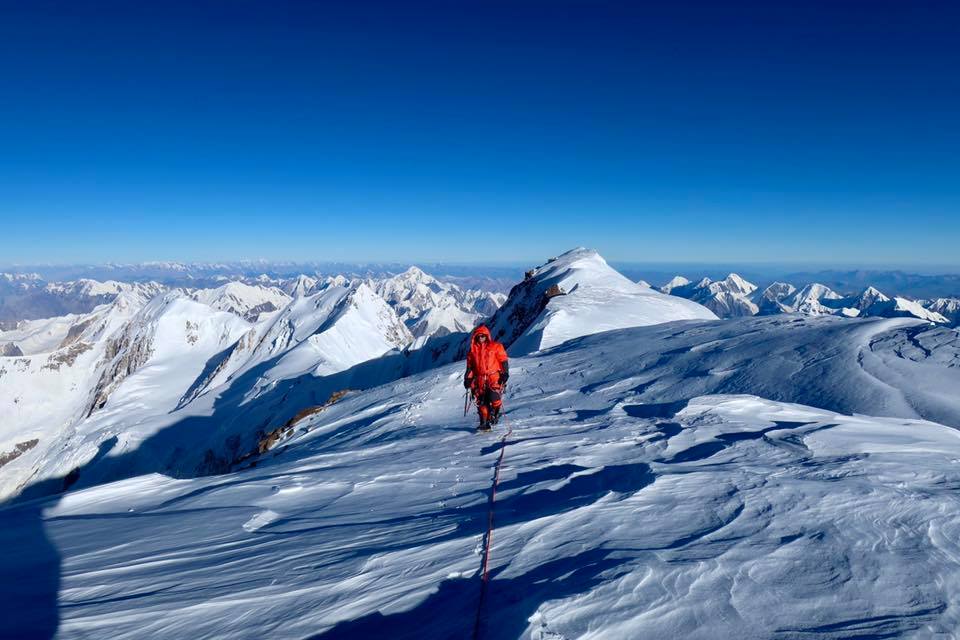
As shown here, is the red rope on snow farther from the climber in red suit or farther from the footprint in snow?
the climber in red suit

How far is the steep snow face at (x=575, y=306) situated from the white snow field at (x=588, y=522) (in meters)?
13.0

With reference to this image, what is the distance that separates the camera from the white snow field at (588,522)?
332 cm

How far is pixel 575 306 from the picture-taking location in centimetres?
3250

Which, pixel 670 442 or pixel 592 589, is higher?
pixel 592 589

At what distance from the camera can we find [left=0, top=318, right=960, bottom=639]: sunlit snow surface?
325cm

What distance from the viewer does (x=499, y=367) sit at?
1169 cm

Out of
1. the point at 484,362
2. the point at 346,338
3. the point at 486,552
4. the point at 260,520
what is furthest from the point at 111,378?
the point at 486,552

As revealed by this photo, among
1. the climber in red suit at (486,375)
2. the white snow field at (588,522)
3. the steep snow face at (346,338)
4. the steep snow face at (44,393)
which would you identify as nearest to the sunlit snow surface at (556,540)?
the white snow field at (588,522)

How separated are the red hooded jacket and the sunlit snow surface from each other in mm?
1698

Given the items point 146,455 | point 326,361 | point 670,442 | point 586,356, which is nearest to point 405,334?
point 326,361

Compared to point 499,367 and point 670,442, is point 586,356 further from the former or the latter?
point 670,442

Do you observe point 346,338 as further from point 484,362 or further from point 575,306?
point 484,362

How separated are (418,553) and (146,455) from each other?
78360 mm

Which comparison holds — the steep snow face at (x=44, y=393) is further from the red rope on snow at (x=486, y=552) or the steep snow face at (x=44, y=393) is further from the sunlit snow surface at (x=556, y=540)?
the red rope on snow at (x=486, y=552)
